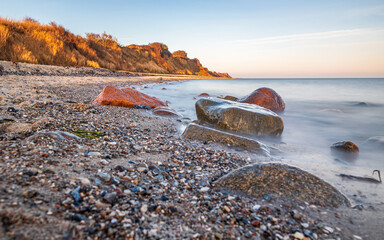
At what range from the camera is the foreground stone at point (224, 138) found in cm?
321

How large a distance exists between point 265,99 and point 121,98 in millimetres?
4930

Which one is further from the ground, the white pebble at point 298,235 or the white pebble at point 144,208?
the white pebble at point 144,208

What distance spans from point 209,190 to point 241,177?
0.35 metres

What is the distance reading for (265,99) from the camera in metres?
7.60

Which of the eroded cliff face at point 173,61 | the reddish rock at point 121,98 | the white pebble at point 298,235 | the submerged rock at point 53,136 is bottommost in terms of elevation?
the white pebble at point 298,235

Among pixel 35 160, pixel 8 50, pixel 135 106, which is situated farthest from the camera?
pixel 8 50

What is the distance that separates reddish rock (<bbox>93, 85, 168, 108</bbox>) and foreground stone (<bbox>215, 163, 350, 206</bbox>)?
426cm

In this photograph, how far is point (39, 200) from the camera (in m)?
1.25

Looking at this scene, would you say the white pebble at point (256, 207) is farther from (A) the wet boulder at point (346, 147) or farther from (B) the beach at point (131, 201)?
(A) the wet boulder at point (346, 147)

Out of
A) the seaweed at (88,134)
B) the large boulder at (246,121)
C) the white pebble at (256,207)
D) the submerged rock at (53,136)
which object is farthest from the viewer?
the large boulder at (246,121)

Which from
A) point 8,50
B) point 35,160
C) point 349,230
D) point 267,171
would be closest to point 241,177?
point 267,171

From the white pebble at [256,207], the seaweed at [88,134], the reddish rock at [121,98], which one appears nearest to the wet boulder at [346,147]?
the white pebble at [256,207]

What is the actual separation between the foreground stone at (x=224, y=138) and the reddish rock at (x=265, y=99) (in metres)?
4.34

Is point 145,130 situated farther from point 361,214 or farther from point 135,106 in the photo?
point 361,214
